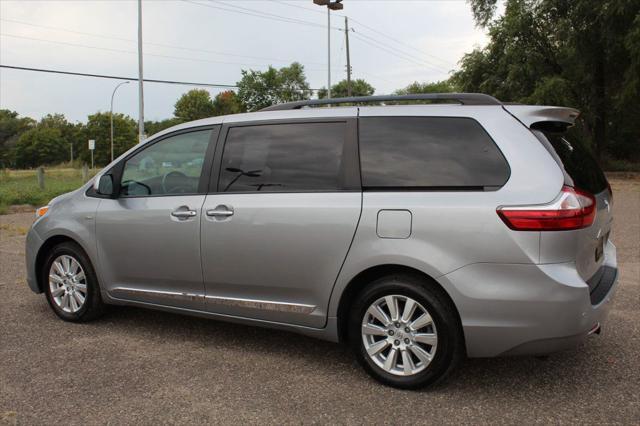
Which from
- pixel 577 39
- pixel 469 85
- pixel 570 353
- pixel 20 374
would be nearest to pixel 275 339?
pixel 20 374

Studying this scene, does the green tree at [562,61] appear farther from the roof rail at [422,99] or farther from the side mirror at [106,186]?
the side mirror at [106,186]

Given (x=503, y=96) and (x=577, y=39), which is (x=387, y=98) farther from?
(x=503, y=96)

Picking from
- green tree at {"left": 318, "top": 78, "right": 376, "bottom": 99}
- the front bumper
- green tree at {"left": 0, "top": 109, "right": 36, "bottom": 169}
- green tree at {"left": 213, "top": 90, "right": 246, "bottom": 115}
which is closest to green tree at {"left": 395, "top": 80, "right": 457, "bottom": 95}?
green tree at {"left": 318, "top": 78, "right": 376, "bottom": 99}

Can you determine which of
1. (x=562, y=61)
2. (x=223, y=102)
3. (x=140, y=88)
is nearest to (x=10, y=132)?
(x=223, y=102)

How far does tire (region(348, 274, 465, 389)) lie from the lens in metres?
3.27

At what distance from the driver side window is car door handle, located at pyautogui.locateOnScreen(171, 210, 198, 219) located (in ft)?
0.55

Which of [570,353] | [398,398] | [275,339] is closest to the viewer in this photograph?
[398,398]

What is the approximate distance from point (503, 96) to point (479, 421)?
96.0 ft

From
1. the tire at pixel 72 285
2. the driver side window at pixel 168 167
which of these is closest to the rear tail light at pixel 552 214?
the driver side window at pixel 168 167

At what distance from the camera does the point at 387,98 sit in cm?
377

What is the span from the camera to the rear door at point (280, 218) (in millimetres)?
3604

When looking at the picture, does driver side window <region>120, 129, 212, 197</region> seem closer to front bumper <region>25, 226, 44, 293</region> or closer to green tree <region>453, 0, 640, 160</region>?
front bumper <region>25, 226, 44, 293</region>

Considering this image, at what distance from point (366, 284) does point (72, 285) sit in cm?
264

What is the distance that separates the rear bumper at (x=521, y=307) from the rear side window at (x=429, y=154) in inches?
20.4
